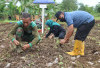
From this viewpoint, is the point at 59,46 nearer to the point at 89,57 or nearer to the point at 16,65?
the point at 89,57

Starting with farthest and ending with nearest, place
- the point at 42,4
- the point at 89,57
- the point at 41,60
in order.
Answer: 1. the point at 42,4
2. the point at 89,57
3. the point at 41,60

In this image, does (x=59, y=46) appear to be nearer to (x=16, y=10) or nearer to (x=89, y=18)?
(x=89, y=18)

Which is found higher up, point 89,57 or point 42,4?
point 42,4

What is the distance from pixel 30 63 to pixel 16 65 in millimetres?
244

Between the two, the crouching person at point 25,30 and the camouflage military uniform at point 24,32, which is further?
the camouflage military uniform at point 24,32

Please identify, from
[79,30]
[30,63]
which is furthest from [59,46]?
[30,63]

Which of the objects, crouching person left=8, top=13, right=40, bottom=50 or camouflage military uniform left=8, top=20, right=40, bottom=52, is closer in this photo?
crouching person left=8, top=13, right=40, bottom=50

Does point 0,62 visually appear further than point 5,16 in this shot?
No

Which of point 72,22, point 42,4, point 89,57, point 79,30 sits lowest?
point 89,57

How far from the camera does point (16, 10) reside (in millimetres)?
13727

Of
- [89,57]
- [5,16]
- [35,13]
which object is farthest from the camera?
[5,16]

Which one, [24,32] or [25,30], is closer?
[25,30]

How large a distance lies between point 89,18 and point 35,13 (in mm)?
10288

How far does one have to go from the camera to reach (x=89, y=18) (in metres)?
3.24
